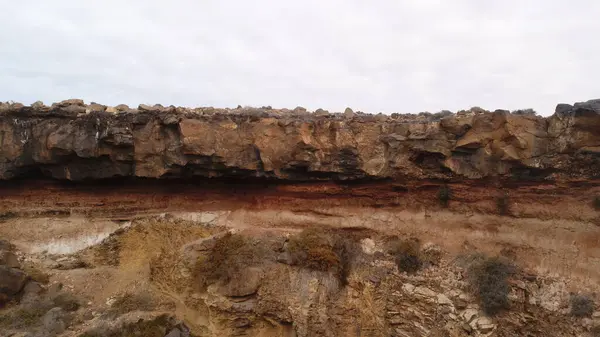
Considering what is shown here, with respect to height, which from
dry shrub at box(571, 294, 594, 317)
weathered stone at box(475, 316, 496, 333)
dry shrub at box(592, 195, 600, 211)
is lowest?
weathered stone at box(475, 316, 496, 333)

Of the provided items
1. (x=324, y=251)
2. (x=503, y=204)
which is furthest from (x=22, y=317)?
(x=503, y=204)

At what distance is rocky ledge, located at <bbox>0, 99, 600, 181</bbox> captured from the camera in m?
9.17

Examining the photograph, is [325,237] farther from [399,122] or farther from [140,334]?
[140,334]

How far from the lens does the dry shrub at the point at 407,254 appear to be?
9.12 m

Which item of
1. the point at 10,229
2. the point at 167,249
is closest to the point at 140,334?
the point at 167,249

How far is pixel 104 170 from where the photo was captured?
1096cm

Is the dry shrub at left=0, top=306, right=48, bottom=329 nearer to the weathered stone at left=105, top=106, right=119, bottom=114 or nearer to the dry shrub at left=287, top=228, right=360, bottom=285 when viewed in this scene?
the weathered stone at left=105, top=106, right=119, bottom=114

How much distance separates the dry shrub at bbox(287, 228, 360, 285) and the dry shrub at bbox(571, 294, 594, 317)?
427 cm

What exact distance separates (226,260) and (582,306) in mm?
7145

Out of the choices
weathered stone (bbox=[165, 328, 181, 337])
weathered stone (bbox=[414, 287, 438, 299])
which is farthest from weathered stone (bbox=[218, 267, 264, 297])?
weathered stone (bbox=[414, 287, 438, 299])

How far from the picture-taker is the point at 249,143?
10508mm

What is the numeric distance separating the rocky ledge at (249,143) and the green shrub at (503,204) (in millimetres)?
485

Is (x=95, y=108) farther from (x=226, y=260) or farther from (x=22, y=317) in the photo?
(x=226, y=260)

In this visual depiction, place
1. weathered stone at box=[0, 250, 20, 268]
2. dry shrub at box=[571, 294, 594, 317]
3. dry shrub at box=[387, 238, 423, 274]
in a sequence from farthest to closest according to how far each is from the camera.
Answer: weathered stone at box=[0, 250, 20, 268]
dry shrub at box=[387, 238, 423, 274]
dry shrub at box=[571, 294, 594, 317]
